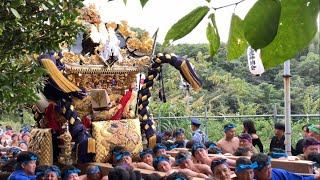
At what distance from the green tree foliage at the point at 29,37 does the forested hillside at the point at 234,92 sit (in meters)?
5.59

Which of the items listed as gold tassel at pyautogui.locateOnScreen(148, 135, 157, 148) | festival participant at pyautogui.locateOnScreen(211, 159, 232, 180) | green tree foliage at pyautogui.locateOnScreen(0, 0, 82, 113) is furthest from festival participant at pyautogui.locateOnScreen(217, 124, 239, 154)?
green tree foliage at pyautogui.locateOnScreen(0, 0, 82, 113)

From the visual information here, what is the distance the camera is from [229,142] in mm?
5223

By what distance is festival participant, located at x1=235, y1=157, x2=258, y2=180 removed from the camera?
3266mm

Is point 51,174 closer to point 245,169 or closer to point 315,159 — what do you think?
point 245,169

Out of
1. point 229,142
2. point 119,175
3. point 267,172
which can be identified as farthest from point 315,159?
point 119,175

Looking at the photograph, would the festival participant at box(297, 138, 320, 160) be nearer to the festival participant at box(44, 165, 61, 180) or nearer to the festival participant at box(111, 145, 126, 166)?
the festival participant at box(111, 145, 126, 166)

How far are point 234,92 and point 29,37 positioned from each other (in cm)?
917

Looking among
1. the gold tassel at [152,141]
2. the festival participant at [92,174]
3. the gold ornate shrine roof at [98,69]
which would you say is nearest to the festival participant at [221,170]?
the festival participant at [92,174]

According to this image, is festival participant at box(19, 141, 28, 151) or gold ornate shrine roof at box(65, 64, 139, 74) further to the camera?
festival participant at box(19, 141, 28, 151)

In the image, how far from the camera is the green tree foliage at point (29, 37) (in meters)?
2.49

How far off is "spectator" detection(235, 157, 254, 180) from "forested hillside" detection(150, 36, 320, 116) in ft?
15.6

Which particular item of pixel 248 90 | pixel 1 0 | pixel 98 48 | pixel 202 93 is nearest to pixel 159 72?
pixel 98 48

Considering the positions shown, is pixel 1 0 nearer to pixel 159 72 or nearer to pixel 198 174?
pixel 198 174

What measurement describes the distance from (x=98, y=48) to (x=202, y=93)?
25.2ft
